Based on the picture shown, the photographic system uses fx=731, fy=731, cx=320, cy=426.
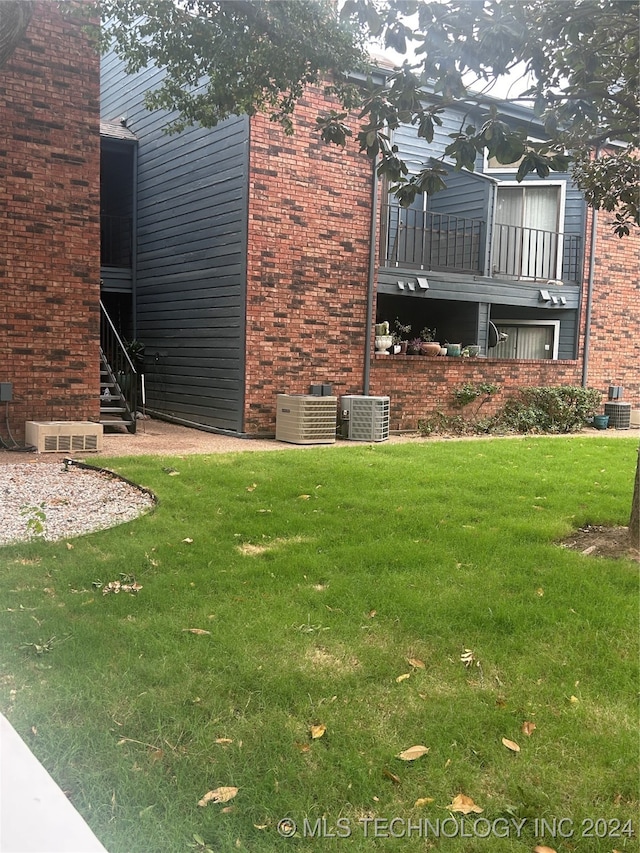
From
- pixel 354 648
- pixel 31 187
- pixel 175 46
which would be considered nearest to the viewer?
pixel 354 648

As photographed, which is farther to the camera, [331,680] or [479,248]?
[479,248]

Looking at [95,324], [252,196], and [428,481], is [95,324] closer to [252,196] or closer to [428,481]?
[252,196]

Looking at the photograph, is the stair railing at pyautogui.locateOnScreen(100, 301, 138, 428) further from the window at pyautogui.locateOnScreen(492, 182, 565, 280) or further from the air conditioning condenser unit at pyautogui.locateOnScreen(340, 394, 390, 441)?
the window at pyautogui.locateOnScreen(492, 182, 565, 280)

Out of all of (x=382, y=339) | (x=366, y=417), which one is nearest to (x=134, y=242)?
(x=382, y=339)

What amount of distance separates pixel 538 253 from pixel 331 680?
527 inches

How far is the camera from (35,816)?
1700 millimetres

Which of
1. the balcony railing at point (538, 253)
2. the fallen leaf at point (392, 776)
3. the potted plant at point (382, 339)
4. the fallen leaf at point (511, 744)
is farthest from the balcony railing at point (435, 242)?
the fallen leaf at point (392, 776)

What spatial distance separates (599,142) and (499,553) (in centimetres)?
334

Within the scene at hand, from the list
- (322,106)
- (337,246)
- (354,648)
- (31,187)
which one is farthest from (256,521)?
(322,106)

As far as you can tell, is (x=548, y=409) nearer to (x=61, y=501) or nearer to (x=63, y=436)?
(x=63, y=436)

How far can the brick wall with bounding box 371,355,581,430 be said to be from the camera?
38.9 feet

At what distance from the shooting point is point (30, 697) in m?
2.75

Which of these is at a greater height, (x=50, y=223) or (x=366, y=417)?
(x=50, y=223)

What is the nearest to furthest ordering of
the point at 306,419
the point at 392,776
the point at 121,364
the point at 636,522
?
the point at 392,776
the point at 636,522
the point at 306,419
the point at 121,364
